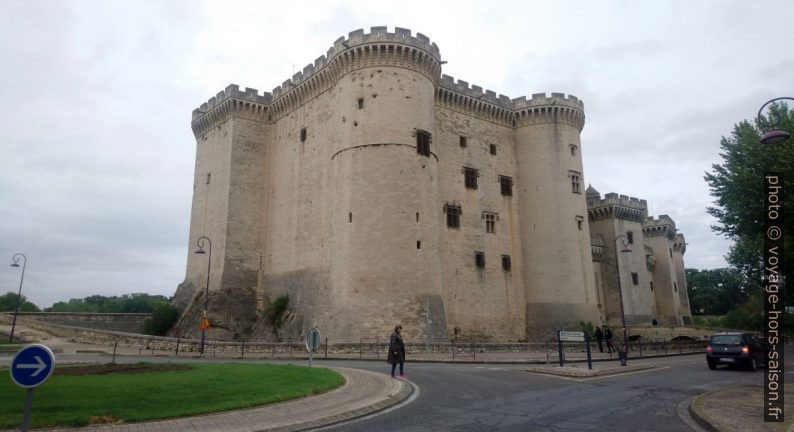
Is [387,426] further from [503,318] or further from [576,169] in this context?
[576,169]

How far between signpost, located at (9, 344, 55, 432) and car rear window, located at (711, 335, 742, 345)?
70.7ft

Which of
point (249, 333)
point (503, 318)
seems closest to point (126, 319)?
point (249, 333)

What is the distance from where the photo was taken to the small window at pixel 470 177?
37.1 meters

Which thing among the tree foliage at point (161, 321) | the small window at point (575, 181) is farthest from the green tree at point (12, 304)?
the small window at point (575, 181)

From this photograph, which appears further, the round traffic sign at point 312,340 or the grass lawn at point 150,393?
the round traffic sign at point 312,340

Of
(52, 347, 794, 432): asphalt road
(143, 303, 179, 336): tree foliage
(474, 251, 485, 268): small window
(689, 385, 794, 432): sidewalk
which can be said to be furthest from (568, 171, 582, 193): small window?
(143, 303, 179, 336): tree foliage

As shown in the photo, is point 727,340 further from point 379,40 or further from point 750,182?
point 379,40

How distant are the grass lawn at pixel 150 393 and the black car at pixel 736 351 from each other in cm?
1475

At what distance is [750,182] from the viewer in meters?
17.0

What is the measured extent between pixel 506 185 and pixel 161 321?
2731 centimetres

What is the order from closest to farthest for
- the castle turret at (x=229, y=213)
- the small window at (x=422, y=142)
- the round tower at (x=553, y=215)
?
the small window at (x=422, y=142), the castle turret at (x=229, y=213), the round tower at (x=553, y=215)

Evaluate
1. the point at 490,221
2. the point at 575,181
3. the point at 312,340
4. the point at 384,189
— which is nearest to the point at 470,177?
the point at 490,221

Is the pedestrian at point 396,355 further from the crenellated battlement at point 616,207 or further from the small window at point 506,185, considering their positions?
the crenellated battlement at point 616,207

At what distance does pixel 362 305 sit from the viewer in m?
27.5
